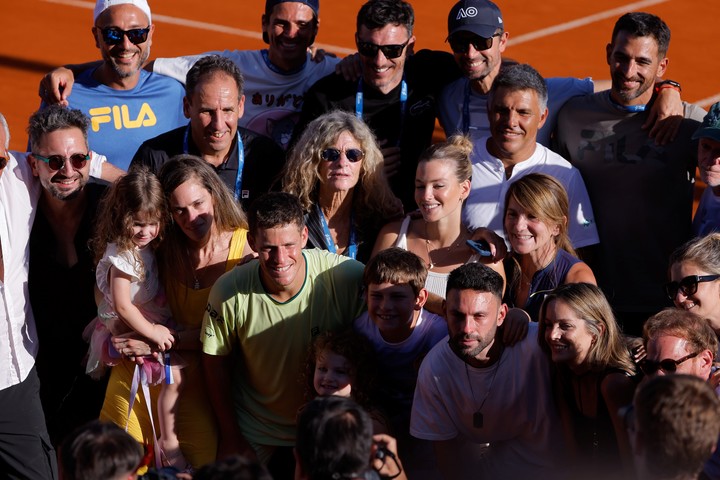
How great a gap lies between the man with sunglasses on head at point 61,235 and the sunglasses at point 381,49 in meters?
1.96

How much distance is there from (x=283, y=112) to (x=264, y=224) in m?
2.38

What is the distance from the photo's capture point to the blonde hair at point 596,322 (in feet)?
17.0

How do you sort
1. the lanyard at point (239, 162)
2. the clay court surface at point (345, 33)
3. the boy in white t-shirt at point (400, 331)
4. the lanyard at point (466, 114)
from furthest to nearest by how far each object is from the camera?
the clay court surface at point (345, 33) → the lanyard at point (466, 114) → the lanyard at point (239, 162) → the boy in white t-shirt at point (400, 331)

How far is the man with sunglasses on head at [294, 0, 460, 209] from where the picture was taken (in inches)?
273

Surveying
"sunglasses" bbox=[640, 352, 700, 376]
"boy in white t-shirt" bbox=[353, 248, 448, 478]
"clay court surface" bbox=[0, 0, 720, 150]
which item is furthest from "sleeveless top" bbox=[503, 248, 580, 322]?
"clay court surface" bbox=[0, 0, 720, 150]

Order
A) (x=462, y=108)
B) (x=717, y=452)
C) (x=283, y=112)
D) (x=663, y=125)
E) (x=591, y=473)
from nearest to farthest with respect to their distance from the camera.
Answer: (x=717, y=452), (x=591, y=473), (x=663, y=125), (x=462, y=108), (x=283, y=112)

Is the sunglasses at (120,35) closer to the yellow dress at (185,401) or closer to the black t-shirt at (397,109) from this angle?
the black t-shirt at (397,109)

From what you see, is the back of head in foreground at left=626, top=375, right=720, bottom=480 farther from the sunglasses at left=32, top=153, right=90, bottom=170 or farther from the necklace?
the sunglasses at left=32, top=153, right=90, bottom=170

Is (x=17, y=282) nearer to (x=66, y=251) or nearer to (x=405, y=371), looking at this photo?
(x=66, y=251)

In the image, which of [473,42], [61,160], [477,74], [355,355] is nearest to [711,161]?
[477,74]

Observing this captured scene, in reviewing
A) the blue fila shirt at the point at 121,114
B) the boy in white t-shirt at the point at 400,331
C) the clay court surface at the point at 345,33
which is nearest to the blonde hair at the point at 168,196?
the boy in white t-shirt at the point at 400,331

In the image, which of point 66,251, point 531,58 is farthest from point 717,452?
point 531,58

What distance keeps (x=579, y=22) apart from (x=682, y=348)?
411 inches

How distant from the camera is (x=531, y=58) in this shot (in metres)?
13.3
